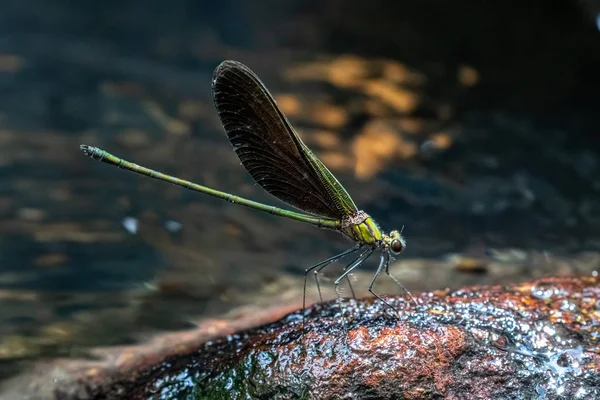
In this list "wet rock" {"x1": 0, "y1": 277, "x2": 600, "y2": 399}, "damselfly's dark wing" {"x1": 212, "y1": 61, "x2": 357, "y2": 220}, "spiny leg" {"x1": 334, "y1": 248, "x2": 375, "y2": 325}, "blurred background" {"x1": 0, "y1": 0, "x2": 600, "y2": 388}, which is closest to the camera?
"wet rock" {"x1": 0, "y1": 277, "x2": 600, "y2": 399}

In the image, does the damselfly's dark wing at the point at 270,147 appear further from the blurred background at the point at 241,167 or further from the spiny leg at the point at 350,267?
the blurred background at the point at 241,167

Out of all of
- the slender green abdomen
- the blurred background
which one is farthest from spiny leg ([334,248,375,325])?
the blurred background

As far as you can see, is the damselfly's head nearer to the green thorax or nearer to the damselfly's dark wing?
the green thorax

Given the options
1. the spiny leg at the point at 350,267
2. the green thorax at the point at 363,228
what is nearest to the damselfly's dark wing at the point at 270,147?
the green thorax at the point at 363,228

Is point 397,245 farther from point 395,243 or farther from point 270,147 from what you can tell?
point 270,147

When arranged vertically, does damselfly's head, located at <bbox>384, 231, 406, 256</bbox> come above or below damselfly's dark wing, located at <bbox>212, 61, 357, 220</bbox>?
below

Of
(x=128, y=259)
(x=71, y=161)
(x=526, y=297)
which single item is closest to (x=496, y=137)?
(x=526, y=297)
